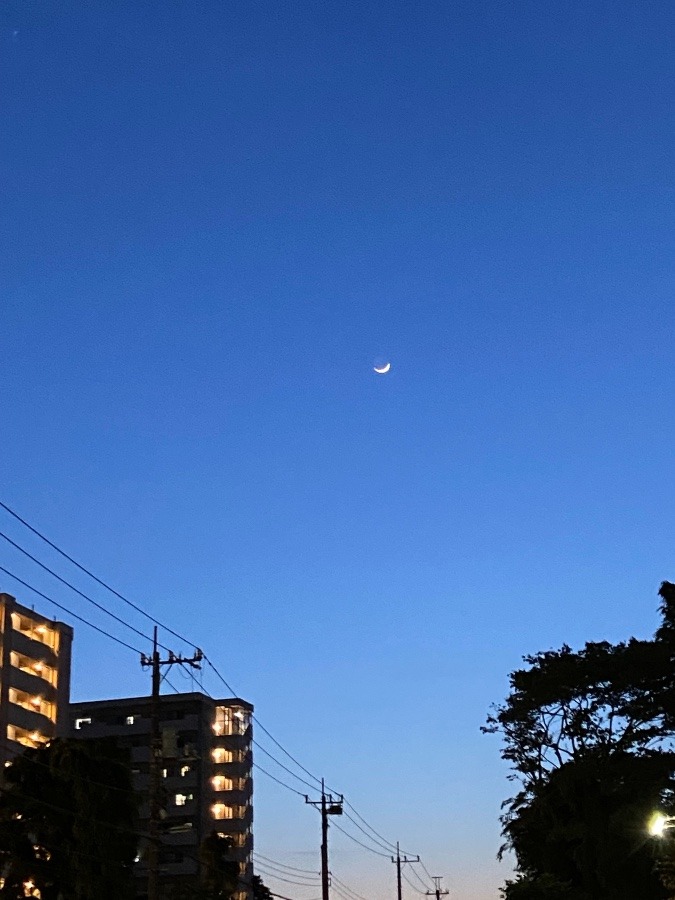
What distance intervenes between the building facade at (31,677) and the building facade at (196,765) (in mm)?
15449

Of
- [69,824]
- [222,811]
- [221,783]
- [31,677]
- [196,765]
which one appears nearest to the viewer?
[69,824]

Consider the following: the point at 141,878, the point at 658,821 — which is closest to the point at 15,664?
the point at 141,878

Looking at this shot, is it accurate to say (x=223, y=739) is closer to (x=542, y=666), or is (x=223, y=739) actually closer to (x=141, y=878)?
(x=141, y=878)

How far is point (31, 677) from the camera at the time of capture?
10494 centimetres

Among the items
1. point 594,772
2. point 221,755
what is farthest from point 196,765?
point 594,772

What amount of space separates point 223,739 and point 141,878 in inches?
766

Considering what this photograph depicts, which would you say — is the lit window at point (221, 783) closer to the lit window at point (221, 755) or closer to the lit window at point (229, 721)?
the lit window at point (221, 755)

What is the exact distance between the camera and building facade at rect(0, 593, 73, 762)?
101 metres

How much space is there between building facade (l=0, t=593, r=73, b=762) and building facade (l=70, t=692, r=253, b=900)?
50.7 ft

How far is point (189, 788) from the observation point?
12519 cm

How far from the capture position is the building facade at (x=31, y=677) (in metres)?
101

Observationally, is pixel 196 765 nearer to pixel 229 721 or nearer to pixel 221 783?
pixel 221 783

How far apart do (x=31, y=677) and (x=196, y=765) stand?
2646cm

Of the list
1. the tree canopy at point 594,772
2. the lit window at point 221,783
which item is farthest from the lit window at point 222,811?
the tree canopy at point 594,772
